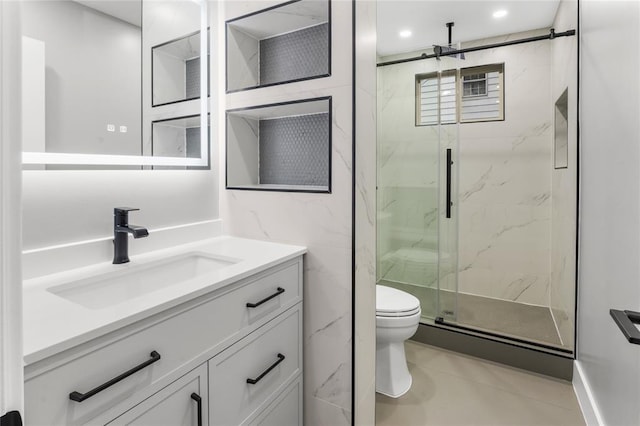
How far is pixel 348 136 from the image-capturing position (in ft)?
4.78

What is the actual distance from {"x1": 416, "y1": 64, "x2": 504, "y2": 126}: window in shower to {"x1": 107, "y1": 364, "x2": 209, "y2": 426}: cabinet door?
239 centimetres

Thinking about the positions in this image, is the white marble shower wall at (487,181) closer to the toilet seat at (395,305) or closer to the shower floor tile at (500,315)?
the shower floor tile at (500,315)

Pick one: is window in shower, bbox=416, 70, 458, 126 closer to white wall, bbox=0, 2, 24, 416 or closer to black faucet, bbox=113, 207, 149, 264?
black faucet, bbox=113, 207, 149, 264

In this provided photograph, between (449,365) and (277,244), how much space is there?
1502mm

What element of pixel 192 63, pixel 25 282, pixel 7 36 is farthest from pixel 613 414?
pixel 192 63

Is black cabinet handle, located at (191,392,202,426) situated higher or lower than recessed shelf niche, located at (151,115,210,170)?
lower

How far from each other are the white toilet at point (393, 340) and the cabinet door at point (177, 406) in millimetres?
1154

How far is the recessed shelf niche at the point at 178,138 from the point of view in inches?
60.9

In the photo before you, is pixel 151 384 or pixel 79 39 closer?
pixel 151 384

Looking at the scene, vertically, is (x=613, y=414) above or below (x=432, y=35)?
below

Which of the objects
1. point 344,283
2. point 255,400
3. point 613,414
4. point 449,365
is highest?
point 344,283

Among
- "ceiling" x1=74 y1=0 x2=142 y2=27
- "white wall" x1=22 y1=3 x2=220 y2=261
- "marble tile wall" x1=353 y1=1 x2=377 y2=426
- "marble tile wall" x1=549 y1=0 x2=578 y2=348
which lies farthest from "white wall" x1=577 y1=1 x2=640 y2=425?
"ceiling" x1=74 y1=0 x2=142 y2=27

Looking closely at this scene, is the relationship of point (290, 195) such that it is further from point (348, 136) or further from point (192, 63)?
point (192, 63)

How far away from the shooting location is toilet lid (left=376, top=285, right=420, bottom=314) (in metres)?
2.01
